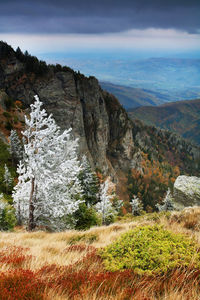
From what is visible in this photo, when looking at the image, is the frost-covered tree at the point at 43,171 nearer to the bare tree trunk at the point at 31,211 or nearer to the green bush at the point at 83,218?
the bare tree trunk at the point at 31,211

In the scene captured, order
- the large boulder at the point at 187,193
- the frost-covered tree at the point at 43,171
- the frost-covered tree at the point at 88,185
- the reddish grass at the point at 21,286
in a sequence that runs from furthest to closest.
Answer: the frost-covered tree at the point at 88,185 → the large boulder at the point at 187,193 → the frost-covered tree at the point at 43,171 → the reddish grass at the point at 21,286

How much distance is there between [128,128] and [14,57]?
76761 millimetres

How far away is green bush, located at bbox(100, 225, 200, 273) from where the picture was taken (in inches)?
162

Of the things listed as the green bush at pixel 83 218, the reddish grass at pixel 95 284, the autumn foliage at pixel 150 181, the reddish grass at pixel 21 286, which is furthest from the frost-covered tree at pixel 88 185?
the autumn foliage at pixel 150 181

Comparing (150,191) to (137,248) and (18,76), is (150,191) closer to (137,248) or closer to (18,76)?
(18,76)

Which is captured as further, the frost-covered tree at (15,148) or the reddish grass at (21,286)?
the frost-covered tree at (15,148)

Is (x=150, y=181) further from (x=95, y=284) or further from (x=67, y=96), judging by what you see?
(x=95, y=284)

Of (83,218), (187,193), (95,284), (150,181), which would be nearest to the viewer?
(95,284)

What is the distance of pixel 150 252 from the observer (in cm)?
440

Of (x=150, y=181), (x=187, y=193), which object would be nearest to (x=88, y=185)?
(x=187, y=193)

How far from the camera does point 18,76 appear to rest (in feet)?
250

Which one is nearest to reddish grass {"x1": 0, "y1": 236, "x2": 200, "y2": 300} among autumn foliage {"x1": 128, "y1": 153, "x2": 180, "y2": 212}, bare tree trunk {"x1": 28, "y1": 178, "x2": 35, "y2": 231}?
bare tree trunk {"x1": 28, "y1": 178, "x2": 35, "y2": 231}

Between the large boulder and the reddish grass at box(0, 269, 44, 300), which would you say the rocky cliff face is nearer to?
the large boulder

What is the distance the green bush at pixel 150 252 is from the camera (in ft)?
13.5
